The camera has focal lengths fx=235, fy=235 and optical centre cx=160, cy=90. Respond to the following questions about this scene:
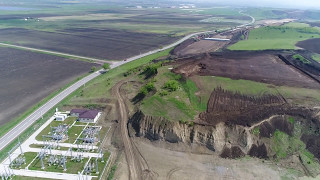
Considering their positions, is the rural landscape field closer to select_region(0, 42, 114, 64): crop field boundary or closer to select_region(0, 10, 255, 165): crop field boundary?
select_region(0, 10, 255, 165): crop field boundary

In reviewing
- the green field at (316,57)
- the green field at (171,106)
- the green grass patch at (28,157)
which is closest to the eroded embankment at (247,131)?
the green field at (171,106)

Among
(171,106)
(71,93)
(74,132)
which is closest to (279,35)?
(171,106)

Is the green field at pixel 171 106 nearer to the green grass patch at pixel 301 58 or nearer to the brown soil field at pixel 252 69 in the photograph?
the brown soil field at pixel 252 69

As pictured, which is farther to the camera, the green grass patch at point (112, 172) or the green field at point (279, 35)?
the green field at point (279, 35)

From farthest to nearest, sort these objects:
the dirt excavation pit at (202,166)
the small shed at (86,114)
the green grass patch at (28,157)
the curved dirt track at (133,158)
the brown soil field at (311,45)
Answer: the brown soil field at (311,45)
the small shed at (86,114)
the green grass patch at (28,157)
the curved dirt track at (133,158)
the dirt excavation pit at (202,166)

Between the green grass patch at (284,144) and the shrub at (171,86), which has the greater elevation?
the shrub at (171,86)

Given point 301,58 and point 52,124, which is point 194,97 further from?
point 301,58

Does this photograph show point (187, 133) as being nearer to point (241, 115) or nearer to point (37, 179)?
point (241, 115)

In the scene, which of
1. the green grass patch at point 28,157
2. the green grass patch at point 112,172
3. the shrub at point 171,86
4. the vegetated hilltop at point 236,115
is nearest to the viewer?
the green grass patch at point 112,172
